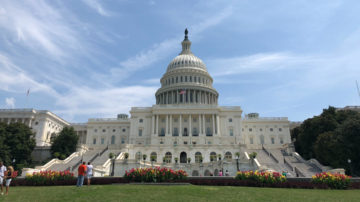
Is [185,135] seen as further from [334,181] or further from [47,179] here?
[334,181]

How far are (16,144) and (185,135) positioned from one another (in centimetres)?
4336

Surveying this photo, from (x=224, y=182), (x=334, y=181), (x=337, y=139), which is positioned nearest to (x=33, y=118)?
(x=224, y=182)

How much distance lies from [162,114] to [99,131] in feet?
89.2

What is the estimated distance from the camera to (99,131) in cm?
9050

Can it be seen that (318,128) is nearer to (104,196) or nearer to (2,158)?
(104,196)

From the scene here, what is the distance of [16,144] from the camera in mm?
56156

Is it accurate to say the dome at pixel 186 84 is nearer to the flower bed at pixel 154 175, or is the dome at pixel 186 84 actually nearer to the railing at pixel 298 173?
the railing at pixel 298 173

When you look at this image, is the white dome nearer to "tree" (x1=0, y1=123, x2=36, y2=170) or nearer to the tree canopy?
the tree canopy

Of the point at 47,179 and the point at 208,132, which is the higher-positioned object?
the point at 208,132

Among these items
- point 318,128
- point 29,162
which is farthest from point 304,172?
point 29,162

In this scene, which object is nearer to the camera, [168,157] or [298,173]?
[298,173]

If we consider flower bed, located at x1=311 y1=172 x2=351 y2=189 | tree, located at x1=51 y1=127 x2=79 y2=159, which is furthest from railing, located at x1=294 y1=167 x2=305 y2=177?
tree, located at x1=51 y1=127 x2=79 y2=159

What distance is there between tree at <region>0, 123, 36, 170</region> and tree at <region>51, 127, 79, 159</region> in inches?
223

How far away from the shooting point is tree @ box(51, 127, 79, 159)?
209ft
